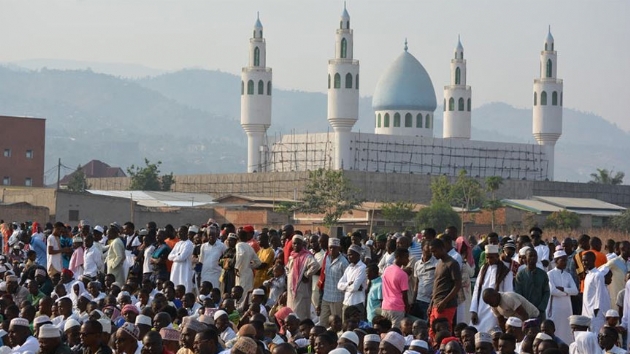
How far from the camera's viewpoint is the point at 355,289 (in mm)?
14234

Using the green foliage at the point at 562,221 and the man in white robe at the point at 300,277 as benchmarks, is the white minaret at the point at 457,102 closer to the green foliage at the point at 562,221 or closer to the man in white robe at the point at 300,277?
the green foliage at the point at 562,221

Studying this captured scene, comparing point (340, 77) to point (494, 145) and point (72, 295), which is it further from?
point (72, 295)

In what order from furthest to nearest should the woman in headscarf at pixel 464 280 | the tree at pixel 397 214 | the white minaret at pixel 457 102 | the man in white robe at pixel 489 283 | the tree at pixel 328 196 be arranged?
the white minaret at pixel 457 102 < the tree at pixel 328 196 < the tree at pixel 397 214 < the woman in headscarf at pixel 464 280 < the man in white robe at pixel 489 283

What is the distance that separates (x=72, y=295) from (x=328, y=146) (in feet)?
178

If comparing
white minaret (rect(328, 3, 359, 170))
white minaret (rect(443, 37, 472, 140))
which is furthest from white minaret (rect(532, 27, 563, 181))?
white minaret (rect(328, 3, 359, 170))

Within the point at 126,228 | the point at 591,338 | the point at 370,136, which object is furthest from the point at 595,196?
the point at 591,338

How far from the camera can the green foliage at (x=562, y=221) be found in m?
54.6

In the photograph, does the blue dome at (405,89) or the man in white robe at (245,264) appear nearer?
the man in white robe at (245,264)

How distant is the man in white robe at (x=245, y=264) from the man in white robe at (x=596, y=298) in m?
3.95

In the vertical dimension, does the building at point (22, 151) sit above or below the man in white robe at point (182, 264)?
above

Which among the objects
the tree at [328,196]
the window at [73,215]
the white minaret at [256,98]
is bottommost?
the window at [73,215]

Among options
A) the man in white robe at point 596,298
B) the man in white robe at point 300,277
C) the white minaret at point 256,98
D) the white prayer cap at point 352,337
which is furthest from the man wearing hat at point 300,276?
the white minaret at point 256,98

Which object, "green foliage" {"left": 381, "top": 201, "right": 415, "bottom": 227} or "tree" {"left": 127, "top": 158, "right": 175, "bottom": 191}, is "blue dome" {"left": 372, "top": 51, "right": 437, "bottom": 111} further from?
"green foliage" {"left": 381, "top": 201, "right": 415, "bottom": 227}

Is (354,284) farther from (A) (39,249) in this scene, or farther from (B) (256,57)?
(B) (256,57)
